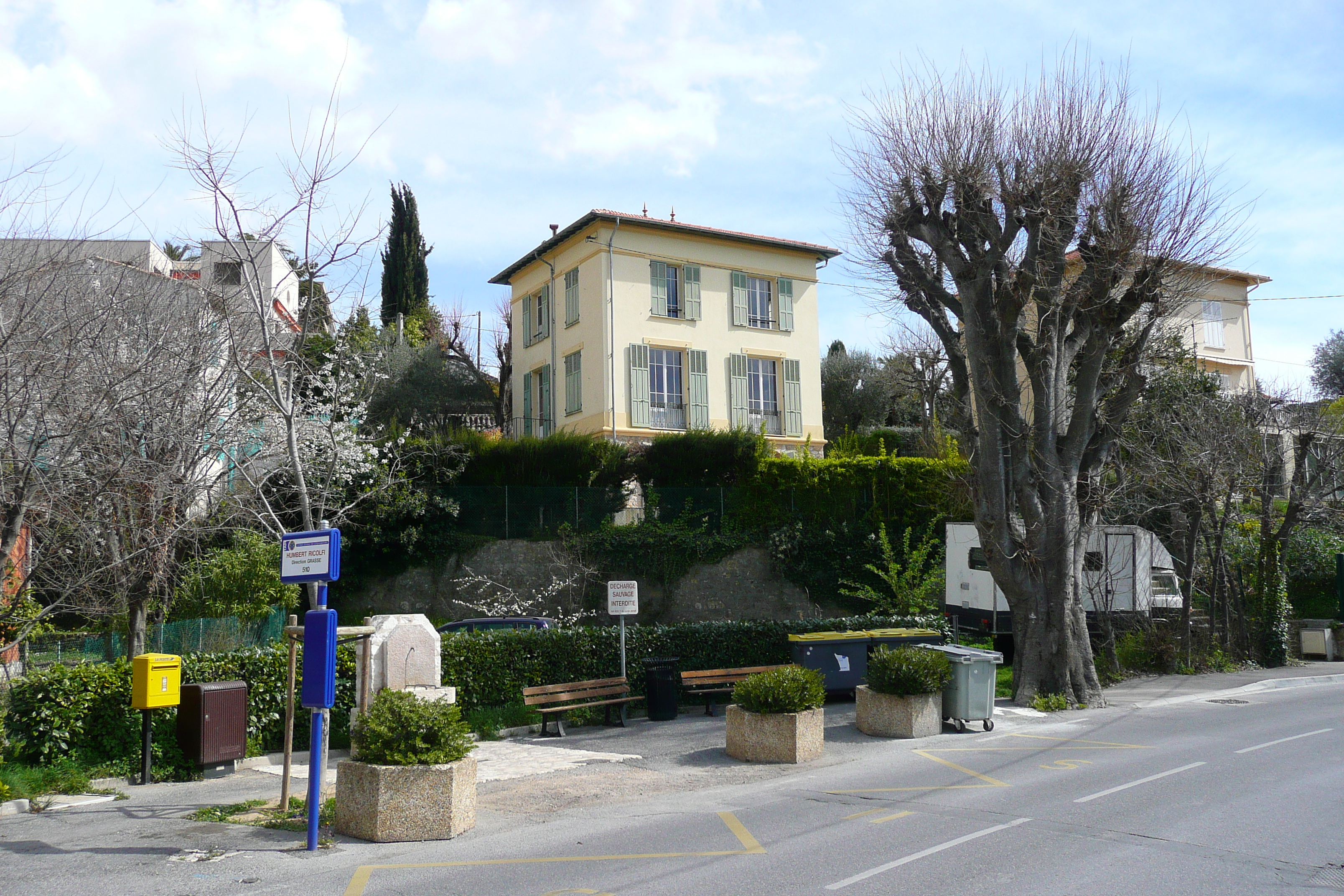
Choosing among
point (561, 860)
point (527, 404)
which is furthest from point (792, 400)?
point (561, 860)

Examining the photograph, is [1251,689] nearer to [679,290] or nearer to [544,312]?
[679,290]

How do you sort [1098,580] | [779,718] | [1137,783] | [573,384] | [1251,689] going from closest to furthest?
[1137,783]
[779,718]
[1251,689]
[1098,580]
[573,384]

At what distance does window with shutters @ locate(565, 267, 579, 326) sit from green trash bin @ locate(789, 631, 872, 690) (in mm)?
19839

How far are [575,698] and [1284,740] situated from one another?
923 cm

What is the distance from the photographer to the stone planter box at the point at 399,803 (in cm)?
784

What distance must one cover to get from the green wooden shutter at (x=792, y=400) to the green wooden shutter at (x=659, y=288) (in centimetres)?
442

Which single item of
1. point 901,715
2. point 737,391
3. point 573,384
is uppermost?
point 573,384

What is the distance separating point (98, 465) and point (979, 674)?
37.3 ft

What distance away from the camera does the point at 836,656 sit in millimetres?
15727

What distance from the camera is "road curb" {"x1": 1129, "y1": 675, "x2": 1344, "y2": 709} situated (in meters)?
16.1

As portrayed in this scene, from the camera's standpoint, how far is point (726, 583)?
1043 inches

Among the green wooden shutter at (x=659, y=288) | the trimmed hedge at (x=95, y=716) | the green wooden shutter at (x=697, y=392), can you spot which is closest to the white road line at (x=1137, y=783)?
the trimmed hedge at (x=95, y=716)

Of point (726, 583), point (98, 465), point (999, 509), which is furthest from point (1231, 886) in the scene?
point (726, 583)

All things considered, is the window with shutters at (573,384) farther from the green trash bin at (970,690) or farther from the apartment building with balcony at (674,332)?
the green trash bin at (970,690)
